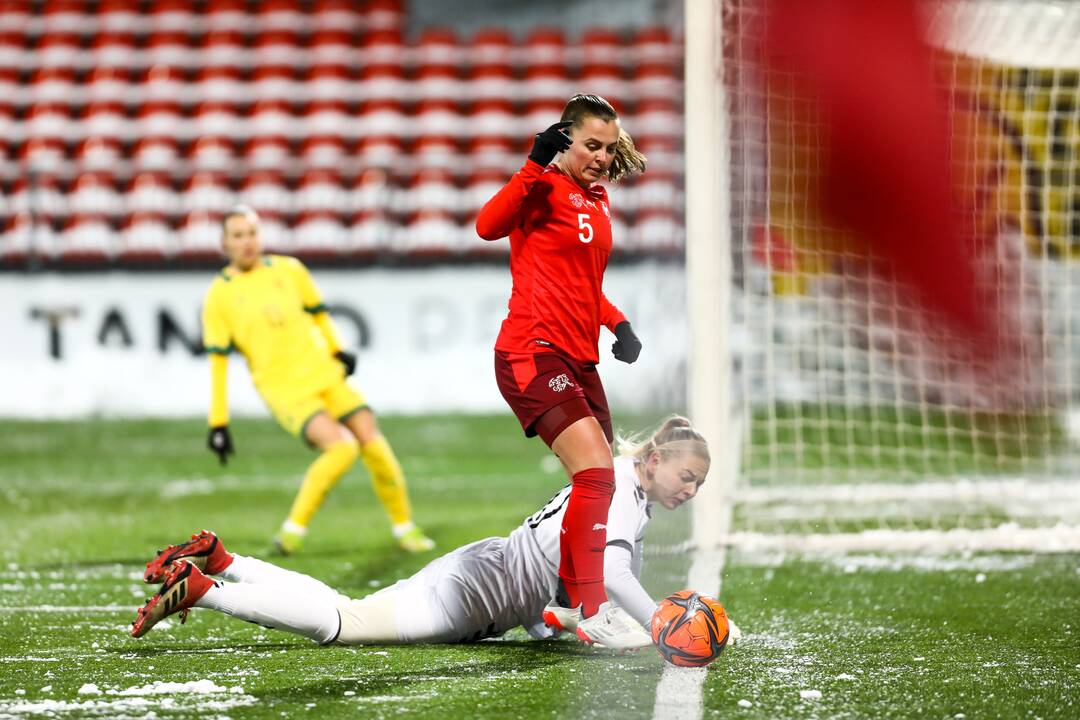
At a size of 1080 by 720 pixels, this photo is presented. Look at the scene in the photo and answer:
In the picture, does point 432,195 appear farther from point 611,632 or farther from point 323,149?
point 611,632

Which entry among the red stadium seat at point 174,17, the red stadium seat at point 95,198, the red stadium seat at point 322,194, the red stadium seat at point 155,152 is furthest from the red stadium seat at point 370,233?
the red stadium seat at point 174,17

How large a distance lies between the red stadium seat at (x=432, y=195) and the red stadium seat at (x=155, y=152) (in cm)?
252

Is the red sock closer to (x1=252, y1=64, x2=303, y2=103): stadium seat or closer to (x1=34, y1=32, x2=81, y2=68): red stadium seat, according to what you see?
(x1=252, y1=64, x2=303, y2=103): stadium seat

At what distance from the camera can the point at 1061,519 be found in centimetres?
734

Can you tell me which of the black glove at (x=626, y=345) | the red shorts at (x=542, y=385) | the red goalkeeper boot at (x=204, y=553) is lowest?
the red goalkeeper boot at (x=204, y=553)

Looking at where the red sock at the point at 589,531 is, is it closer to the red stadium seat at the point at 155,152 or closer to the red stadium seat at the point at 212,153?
the red stadium seat at the point at 212,153

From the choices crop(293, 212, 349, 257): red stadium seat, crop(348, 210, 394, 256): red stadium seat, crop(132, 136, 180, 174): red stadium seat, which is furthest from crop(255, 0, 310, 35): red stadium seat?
crop(348, 210, 394, 256): red stadium seat

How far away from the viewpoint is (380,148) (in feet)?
53.5

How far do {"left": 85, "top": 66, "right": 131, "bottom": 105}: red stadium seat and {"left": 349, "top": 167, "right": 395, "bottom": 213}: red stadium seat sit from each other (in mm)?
3026

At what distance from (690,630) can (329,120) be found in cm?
1316

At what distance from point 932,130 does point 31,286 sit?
806cm

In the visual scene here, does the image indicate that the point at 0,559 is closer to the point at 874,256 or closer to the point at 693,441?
the point at 693,441

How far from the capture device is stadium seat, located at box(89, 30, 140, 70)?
17000 millimetres

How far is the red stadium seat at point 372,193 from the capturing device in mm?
14781
